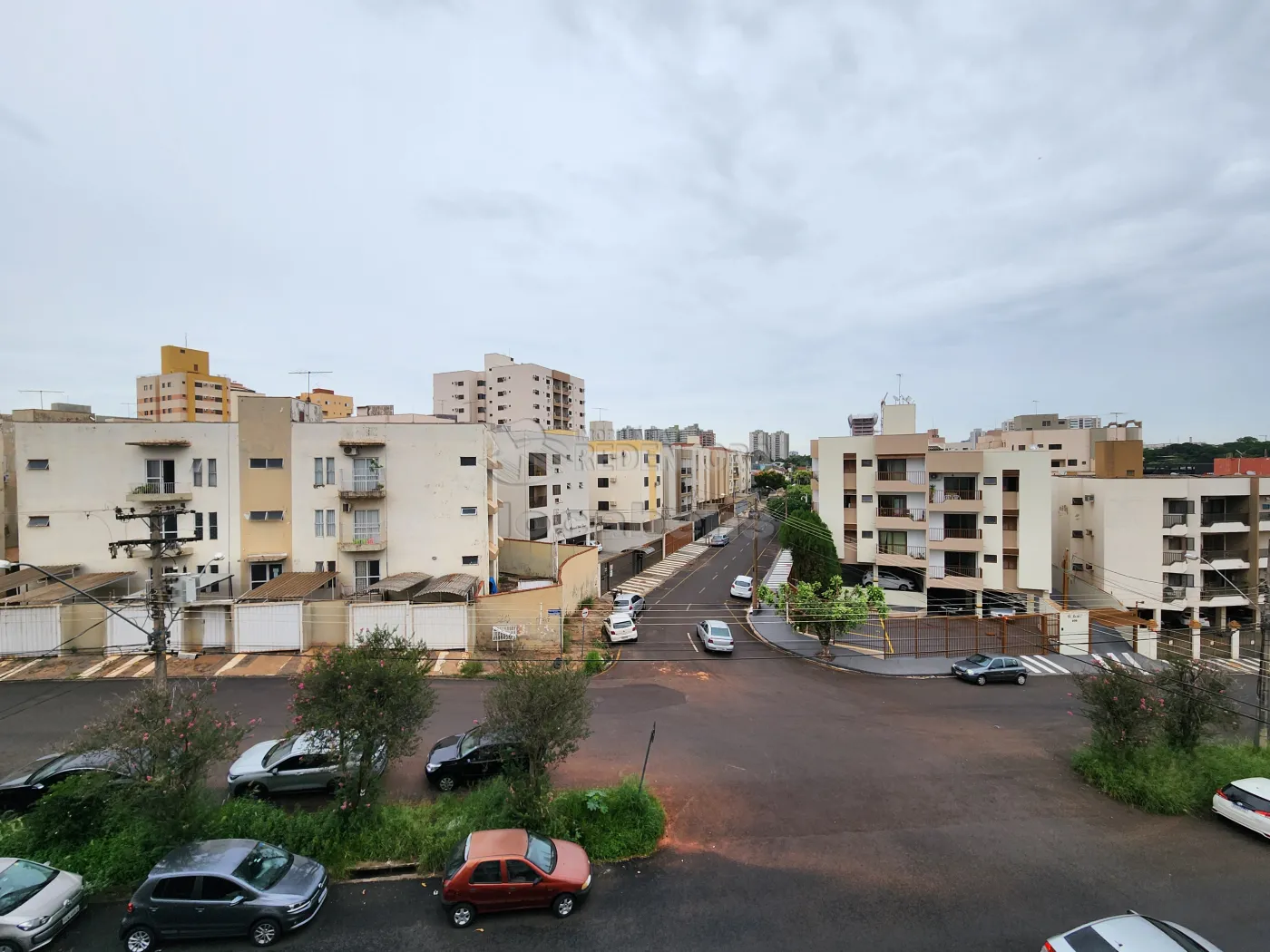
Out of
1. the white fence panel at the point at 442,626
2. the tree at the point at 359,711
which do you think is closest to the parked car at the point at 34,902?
the tree at the point at 359,711

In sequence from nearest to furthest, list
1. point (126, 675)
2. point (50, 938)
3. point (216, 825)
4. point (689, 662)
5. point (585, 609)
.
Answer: point (50, 938) → point (216, 825) → point (126, 675) → point (689, 662) → point (585, 609)

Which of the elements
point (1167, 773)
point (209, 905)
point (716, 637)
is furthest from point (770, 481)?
point (209, 905)

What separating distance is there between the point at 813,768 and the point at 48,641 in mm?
27565

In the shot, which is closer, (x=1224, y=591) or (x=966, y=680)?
(x=966, y=680)

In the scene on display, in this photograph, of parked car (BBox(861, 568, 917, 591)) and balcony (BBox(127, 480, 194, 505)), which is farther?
parked car (BBox(861, 568, 917, 591))

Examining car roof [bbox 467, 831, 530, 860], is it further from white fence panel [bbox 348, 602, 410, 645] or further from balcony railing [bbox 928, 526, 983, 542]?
balcony railing [bbox 928, 526, 983, 542]

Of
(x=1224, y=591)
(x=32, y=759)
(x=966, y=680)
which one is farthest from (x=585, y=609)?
(x=1224, y=591)

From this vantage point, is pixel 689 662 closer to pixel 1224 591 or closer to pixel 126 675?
pixel 126 675

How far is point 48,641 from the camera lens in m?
21.5

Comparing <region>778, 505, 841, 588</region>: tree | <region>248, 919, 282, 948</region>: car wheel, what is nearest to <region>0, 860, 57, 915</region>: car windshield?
<region>248, 919, 282, 948</region>: car wheel

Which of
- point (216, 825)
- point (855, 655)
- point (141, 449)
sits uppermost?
point (141, 449)

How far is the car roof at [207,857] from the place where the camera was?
906 centimetres

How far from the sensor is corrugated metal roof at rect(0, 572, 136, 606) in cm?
2238

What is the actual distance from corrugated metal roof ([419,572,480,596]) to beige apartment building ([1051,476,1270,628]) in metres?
35.8
